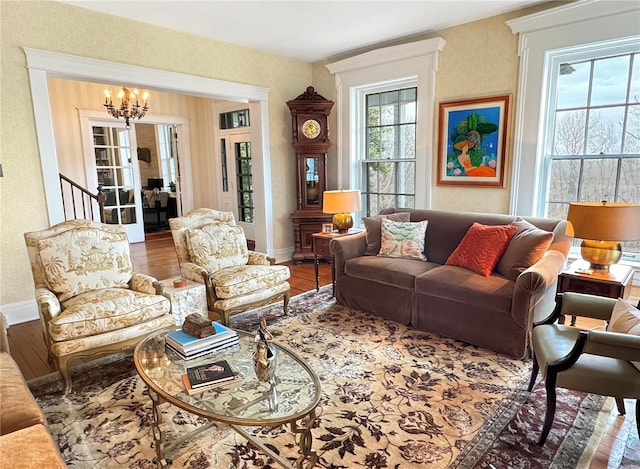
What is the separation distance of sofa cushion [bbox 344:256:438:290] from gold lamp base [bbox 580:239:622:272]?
Answer: 45.8 inches

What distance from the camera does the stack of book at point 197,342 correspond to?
1.99m

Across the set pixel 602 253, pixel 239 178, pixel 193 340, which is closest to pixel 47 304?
pixel 193 340

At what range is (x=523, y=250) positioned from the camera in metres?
3.00

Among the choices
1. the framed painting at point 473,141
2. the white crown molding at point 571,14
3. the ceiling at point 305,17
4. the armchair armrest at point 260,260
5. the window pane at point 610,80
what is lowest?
the armchair armrest at point 260,260

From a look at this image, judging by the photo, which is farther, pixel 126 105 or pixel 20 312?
pixel 126 105

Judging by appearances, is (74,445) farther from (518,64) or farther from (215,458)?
(518,64)

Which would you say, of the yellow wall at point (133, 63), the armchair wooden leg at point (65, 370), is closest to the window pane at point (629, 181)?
the yellow wall at point (133, 63)

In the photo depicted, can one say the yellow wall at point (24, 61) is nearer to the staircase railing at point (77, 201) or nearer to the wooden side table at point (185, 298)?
the wooden side table at point (185, 298)

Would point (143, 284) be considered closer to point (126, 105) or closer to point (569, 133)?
point (126, 105)

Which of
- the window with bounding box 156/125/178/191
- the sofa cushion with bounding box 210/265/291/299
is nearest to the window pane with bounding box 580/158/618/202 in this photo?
the sofa cushion with bounding box 210/265/291/299

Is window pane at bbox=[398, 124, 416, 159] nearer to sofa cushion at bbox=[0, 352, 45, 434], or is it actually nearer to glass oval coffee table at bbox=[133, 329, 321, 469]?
glass oval coffee table at bbox=[133, 329, 321, 469]

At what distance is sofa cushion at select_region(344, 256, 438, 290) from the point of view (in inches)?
131

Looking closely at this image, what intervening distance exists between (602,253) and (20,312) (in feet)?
16.1

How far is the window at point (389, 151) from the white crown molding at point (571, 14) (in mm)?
1351
